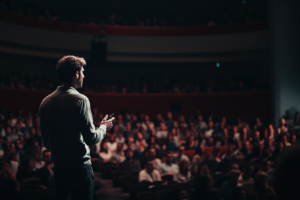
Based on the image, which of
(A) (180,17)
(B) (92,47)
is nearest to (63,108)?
(B) (92,47)

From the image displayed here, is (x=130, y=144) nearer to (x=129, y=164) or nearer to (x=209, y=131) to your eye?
(x=129, y=164)

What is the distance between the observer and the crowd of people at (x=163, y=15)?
1228 cm

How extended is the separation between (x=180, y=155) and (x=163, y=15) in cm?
852

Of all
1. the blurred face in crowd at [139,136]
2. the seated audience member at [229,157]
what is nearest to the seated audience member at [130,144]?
the blurred face in crowd at [139,136]

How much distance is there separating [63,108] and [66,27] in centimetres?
1132

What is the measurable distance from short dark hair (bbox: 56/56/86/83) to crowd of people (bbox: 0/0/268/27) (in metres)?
10.9

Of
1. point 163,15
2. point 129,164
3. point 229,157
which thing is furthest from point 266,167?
point 163,15

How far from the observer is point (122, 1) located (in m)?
14.6

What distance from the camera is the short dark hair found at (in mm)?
1675

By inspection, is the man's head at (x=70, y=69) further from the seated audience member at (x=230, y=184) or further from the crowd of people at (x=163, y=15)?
the crowd of people at (x=163, y=15)

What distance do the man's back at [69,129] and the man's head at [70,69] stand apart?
87 mm

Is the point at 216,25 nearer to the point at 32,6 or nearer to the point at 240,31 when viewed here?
the point at 240,31

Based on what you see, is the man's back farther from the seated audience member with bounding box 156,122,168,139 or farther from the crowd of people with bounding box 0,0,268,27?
the crowd of people with bounding box 0,0,268,27

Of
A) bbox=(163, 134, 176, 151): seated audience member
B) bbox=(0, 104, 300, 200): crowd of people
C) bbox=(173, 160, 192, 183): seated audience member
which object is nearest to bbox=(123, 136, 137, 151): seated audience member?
bbox=(0, 104, 300, 200): crowd of people
